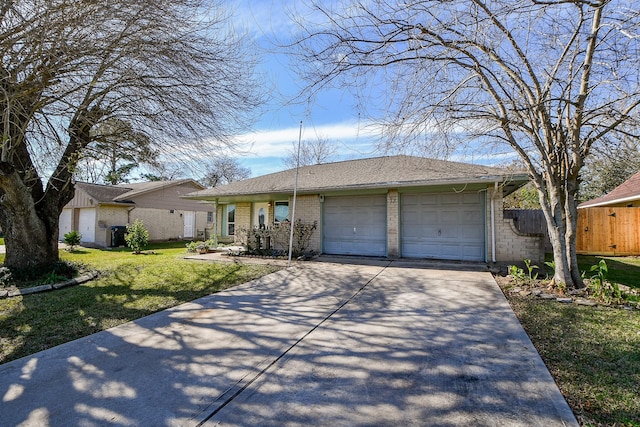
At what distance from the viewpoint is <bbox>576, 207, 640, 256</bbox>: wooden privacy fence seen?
1168 centimetres

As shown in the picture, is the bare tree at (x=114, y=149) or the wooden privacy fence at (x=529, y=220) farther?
the wooden privacy fence at (x=529, y=220)

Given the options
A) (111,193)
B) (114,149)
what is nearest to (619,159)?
(114,149)

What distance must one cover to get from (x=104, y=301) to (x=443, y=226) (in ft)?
28.9

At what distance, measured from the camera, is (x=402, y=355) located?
3.31 metres

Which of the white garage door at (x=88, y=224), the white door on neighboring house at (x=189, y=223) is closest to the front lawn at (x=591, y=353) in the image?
the white garage door at (x=88, y=224)

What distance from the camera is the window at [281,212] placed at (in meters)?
12.8

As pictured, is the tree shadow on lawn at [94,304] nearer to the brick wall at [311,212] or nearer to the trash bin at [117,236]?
the brick wall at [311,212]

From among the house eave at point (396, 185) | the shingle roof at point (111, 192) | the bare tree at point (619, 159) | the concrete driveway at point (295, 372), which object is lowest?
the concrete driveway at point (295, 372)

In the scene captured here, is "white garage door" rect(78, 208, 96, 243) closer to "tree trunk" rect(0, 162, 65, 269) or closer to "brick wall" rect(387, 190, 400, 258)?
"tree trunk" rect(0, 162, 65, 269)

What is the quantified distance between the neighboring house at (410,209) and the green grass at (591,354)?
12.4ft

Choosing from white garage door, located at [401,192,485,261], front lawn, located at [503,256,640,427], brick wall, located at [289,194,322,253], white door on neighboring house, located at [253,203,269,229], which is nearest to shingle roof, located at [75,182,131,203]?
white door on neighboring house, located at [253,203,269,229]

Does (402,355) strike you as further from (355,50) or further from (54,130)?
(54,130)

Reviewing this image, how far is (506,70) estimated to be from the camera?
5.68 meters

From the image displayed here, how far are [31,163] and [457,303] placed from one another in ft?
31.4
